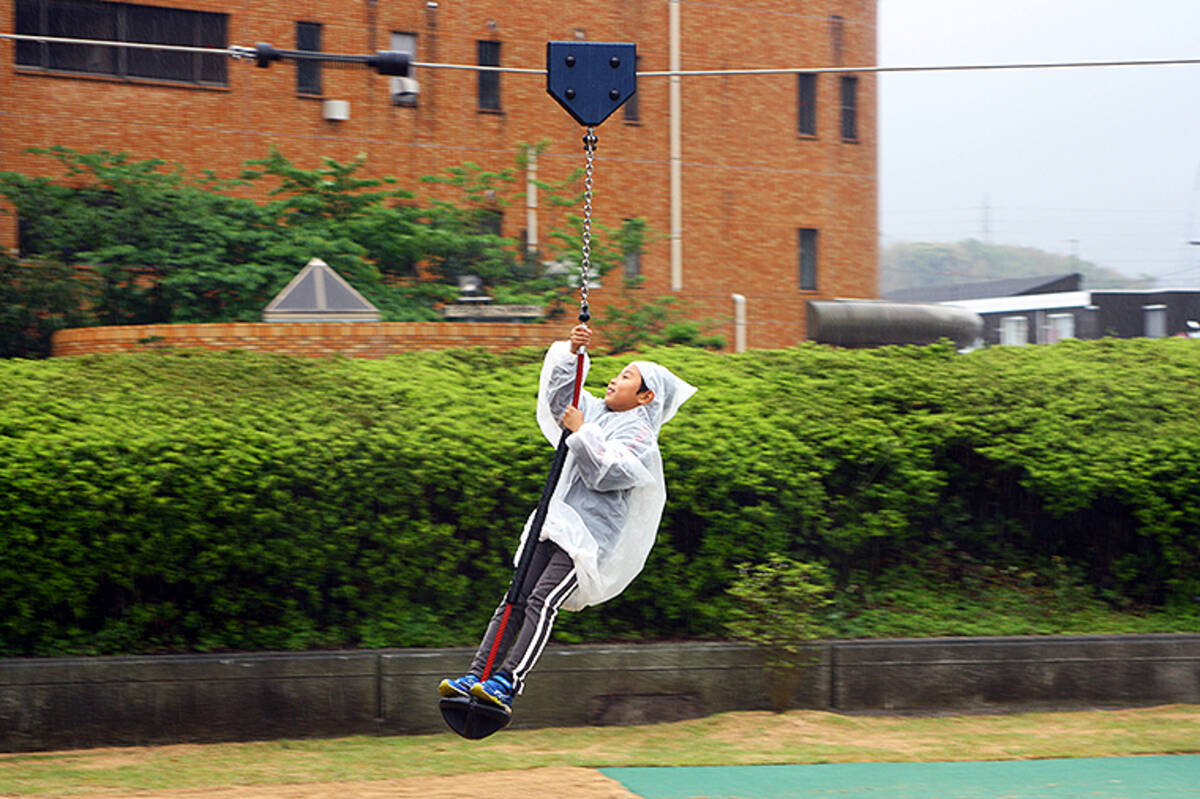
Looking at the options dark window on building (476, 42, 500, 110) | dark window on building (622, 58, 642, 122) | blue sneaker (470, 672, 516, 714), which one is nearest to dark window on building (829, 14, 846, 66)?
dark window on building (622, 58, 642, 122)

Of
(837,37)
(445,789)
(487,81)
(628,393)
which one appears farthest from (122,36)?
(445,789)

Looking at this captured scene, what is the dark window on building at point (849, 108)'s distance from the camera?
30234mm

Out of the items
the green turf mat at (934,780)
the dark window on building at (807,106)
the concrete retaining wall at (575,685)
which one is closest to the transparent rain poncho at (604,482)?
the green turf mat at (934,780)

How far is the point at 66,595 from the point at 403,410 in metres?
2.49

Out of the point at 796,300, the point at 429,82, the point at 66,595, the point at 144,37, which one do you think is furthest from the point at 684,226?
the point at 66,595

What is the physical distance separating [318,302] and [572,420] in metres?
6.59

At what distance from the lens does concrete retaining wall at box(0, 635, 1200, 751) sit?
753 centimetres

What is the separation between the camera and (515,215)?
2530cm

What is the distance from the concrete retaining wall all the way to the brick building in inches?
434

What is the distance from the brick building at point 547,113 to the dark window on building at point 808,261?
5 centimetres

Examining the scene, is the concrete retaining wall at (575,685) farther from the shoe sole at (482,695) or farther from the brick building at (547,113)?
the brick building at (547,113)

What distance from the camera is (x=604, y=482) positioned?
6.30 m

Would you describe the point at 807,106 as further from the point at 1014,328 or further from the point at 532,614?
the point at 532,614

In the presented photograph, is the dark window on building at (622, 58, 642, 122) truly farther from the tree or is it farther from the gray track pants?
the gray track pants
